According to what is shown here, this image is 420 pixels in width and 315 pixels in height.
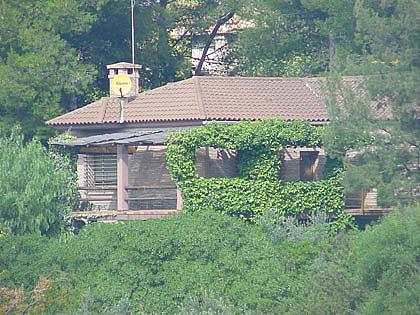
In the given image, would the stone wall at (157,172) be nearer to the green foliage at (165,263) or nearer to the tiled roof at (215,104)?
the tiled roof at (215,104)

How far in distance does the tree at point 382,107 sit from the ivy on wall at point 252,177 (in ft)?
4.65

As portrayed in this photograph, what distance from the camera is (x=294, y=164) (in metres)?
34.3

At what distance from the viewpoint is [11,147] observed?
33094mm

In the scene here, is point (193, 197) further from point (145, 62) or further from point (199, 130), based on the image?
point (145, 62)

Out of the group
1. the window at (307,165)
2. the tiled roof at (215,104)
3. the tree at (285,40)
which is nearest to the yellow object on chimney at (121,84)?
the tiled roof at (215,104)

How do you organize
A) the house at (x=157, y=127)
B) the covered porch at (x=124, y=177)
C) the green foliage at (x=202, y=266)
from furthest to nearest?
the house at (x=157, y=127), the covered porch at (x=124, y=177), the green foliage at (x=202, y=266)

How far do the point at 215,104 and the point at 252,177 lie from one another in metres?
3.10

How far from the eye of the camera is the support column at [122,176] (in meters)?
32.9

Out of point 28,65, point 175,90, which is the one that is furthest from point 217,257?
point 28,65

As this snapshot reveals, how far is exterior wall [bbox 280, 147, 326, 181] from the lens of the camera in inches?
1344

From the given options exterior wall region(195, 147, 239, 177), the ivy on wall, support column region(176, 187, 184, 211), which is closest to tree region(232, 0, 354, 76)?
exterior wall region(195, 147, 239, 177)

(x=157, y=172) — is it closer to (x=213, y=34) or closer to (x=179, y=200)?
(x=179, y=200)

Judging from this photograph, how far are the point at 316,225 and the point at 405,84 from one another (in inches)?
164

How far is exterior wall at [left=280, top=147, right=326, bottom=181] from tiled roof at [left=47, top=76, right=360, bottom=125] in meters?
0.95
